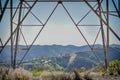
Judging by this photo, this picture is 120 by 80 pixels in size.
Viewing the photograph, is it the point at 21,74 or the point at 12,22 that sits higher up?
the point at 12,22

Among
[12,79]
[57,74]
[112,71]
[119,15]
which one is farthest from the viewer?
[112,71]

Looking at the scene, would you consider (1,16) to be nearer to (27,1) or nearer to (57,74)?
(27,1)

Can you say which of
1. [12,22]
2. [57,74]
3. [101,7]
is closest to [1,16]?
[12,22]

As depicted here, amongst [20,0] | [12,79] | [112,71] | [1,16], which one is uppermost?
[20,0]

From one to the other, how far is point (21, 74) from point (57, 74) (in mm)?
1898

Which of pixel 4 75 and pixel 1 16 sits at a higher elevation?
pixel 1 16

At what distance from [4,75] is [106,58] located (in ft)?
32.0

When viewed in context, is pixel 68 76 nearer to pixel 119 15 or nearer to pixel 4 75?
pixel 4 75

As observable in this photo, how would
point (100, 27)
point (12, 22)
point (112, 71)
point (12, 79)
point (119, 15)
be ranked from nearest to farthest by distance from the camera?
point (12, 79)
point (119, 15)
point (112, 71)
point (12, 22)
point (100, 27)

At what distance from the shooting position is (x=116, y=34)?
21078 millimetres

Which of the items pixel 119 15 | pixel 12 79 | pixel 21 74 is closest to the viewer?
pixel 12 79

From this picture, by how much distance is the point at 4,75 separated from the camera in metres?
15.8

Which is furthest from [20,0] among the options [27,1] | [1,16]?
[1,16]

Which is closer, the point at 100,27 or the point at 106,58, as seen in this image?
the point at 106,58
